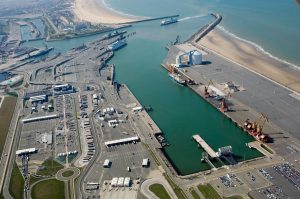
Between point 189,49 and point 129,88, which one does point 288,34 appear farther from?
point 129,88

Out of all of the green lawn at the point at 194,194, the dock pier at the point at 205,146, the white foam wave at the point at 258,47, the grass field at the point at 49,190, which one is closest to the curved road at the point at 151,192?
the green lawn at the point at 194,194

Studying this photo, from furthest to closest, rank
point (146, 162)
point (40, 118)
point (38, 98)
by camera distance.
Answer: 1. point (38, 98)
2. point (40, 118)
3. point (146, 162)

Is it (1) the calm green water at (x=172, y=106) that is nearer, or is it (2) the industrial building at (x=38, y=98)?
(1) the calm green water at (x=172, y=106)

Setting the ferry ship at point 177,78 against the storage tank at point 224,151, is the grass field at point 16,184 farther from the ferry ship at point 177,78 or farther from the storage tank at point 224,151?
the ferry ship at point 177,78

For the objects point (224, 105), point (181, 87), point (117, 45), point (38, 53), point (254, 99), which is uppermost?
point (254, 99)

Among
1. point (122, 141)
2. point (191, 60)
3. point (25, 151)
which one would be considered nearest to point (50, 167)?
point (25, 151)

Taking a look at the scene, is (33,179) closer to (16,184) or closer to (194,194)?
(16,184)
